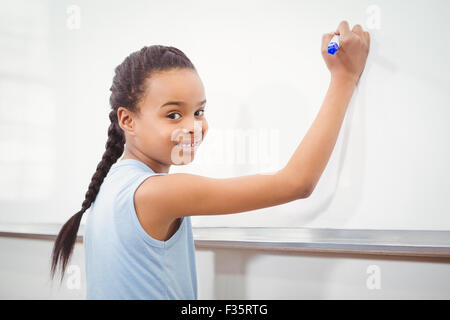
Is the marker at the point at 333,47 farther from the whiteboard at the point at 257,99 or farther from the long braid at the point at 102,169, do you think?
the long braid at the point at 102,169

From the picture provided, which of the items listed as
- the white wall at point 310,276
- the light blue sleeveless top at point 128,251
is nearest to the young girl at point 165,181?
the light blue sleeveless top at point 128,251

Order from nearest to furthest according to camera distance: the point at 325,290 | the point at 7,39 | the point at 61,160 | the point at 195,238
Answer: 1. the point at 325,290
2. the point at 195,238
3. the point at 61,160
4. the point at 7,39

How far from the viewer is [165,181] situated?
0.64m

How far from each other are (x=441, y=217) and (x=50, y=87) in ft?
3.74

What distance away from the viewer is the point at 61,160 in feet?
3.73

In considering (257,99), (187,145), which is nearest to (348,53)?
(257,99)

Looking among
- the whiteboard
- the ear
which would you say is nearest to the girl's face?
the ear

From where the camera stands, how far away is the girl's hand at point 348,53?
73 cm

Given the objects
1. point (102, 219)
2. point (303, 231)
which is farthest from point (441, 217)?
point (102, 219)

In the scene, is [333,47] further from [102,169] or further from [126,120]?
[102,169]

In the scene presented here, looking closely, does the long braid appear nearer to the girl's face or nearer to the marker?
the girl's face

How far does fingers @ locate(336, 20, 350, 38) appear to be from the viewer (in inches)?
28.6

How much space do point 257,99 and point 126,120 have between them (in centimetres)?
32
